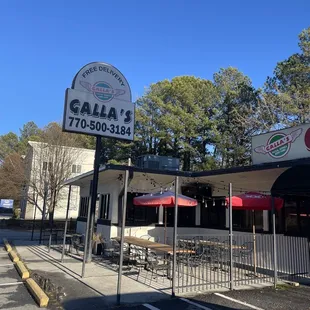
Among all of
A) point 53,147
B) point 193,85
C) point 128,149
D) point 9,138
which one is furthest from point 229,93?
point 9,138

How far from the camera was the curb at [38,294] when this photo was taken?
6331mm

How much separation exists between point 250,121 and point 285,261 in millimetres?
19346

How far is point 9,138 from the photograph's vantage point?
60031 millimetres

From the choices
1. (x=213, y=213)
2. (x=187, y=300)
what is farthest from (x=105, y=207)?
(x=187, y=300)

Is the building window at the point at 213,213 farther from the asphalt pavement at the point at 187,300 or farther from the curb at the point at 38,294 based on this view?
the curb at the point at 38,294

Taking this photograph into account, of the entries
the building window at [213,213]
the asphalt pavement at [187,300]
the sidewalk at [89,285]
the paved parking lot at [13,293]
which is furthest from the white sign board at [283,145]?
the paved parking lot at [13,293]

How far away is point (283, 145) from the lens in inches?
420

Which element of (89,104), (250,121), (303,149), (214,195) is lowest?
(214,195)

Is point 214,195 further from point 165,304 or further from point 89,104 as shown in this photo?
point 165,304

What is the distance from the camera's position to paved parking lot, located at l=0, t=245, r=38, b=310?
6.36 meters

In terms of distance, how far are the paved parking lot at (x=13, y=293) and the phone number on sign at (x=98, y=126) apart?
4983mm

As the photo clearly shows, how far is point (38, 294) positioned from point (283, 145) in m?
8.44

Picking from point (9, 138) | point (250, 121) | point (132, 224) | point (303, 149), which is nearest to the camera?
point (303, 149)

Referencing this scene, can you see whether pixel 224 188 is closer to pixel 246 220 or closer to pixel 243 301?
pixel 246 220
